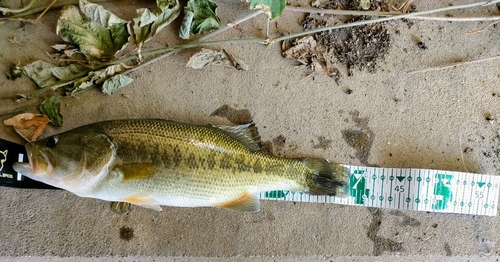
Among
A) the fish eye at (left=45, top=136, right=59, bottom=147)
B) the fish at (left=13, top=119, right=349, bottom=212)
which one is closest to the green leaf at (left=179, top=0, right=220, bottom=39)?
the fish at (left=13, top=119, right=349, bottom=212)

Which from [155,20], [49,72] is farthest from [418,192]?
[49,72]

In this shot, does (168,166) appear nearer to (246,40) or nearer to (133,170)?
A: (133,170)

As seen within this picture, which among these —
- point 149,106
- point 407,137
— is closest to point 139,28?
point 149,106

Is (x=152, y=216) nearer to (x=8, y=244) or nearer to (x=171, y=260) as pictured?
(x=171, y=260)

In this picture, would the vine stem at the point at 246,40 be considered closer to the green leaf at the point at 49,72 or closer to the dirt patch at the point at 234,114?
the green leaf at the point at 49,72

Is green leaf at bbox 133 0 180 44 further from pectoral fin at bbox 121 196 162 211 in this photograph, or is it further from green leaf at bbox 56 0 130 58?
pectoral fin at bbox 121 196 162 211

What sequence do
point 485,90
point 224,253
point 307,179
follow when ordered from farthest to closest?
point 485,90
point 224,253
point 307,179
